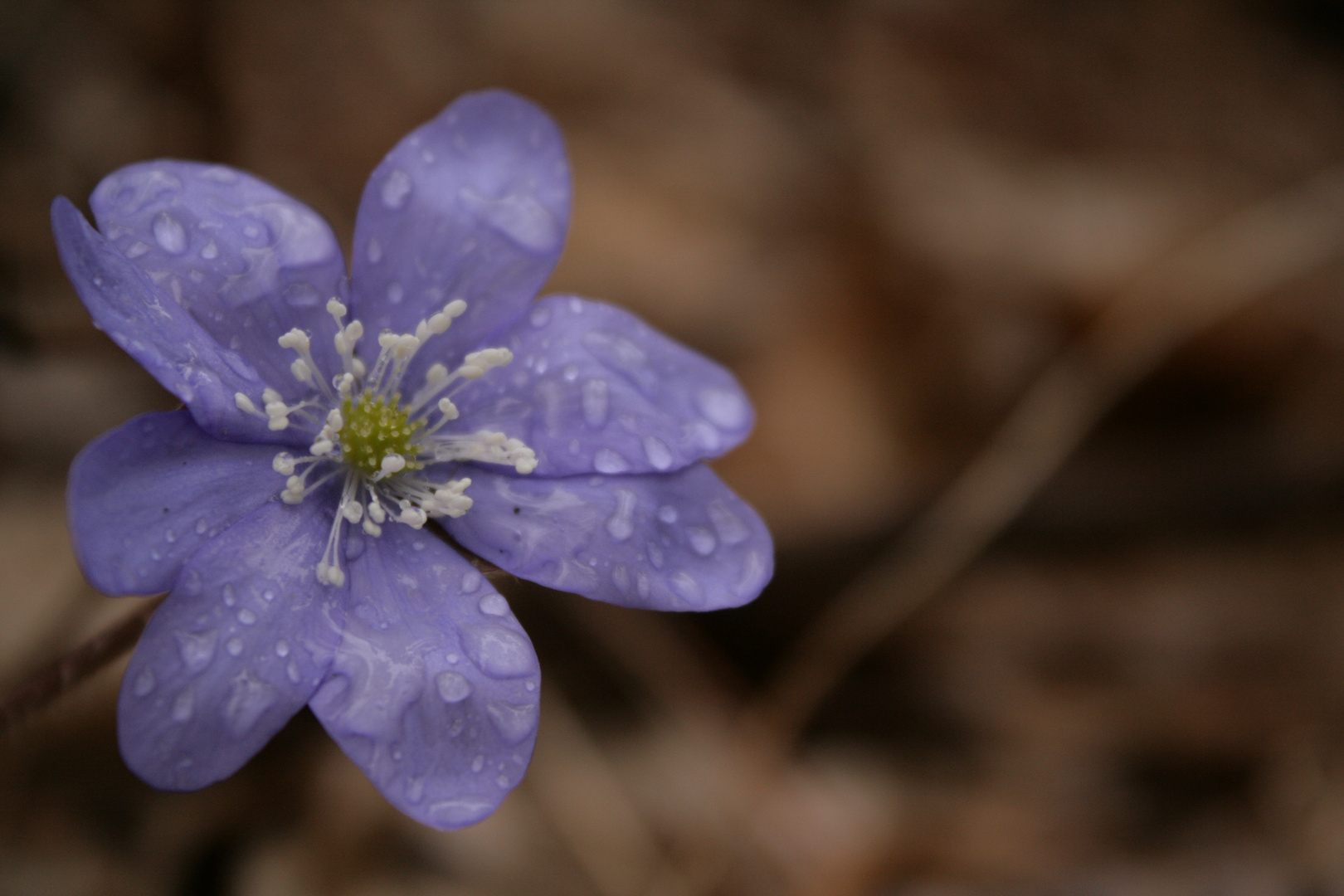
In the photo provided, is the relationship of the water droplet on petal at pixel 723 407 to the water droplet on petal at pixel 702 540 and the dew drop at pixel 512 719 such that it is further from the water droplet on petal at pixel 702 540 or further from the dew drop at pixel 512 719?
the dew drop at pixel 512 719

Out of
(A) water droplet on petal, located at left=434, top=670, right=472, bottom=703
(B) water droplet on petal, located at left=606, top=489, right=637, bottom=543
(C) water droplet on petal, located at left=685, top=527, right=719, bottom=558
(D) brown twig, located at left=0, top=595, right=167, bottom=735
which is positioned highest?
(C) water droplet on petal, located at left=685, top=527, right=719, bottom=558

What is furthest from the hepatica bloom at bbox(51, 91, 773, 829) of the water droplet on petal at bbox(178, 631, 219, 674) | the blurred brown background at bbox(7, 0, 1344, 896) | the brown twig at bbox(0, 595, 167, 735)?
the blurred brown background at bbox(7, 0, 1344, 896)

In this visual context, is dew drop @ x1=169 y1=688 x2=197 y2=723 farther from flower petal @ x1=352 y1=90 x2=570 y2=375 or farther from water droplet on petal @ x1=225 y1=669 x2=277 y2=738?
flower petal @ x1=352 y1=90 x2=570 y2=375

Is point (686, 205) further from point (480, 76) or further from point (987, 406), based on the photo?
point (987, 406)

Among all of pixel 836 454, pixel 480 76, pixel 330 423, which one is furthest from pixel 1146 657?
pixel 480 76

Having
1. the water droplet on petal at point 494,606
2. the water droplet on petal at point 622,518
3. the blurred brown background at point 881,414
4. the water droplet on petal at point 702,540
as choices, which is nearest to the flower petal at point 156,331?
the water droplet on petal at point 494,606

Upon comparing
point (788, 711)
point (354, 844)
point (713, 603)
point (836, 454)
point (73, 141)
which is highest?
point (713, 603)
